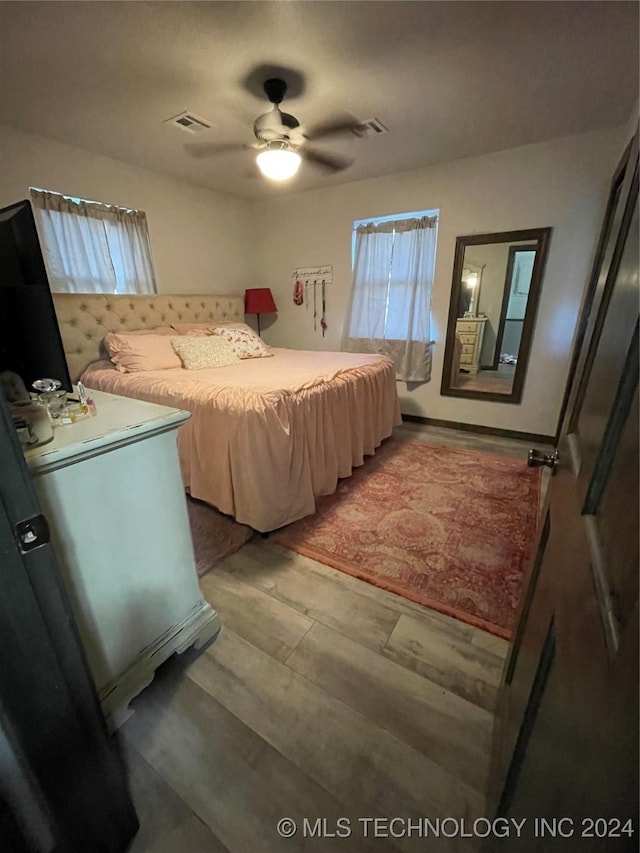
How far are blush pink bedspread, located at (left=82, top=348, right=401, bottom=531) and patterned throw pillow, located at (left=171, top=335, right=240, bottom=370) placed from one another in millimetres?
176

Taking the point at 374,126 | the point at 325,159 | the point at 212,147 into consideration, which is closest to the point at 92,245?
the point at 212,147

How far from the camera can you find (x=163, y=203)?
3.21 meters

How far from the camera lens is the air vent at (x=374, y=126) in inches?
89.6

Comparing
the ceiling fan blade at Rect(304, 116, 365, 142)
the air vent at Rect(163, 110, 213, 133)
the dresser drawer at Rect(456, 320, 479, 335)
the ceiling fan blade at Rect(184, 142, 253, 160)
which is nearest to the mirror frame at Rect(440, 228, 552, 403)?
the dresser drawer at Rect(456, 320, 479, 335)

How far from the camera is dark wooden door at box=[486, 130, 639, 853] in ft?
1.07

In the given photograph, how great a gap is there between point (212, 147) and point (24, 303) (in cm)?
236

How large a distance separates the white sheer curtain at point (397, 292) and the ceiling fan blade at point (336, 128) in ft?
3.46

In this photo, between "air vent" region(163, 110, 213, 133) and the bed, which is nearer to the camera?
the bed

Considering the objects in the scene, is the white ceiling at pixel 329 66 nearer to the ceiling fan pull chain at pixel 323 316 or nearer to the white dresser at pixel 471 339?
the white dresser at pixel 471 339

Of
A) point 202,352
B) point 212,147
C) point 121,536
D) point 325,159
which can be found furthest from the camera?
point 202,352

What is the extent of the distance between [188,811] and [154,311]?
333 centimetres

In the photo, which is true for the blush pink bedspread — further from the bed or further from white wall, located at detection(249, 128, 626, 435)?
white wall, located at detection(249, 128, 626, 435)

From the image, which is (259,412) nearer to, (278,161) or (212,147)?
(278,161)

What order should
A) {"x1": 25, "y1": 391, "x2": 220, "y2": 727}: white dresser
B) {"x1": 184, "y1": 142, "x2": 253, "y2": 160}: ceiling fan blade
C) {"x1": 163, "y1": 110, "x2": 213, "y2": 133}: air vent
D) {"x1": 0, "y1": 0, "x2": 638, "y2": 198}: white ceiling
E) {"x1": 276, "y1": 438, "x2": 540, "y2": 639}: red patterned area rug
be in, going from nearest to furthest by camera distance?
1. {"x1": 25, "y1": 391, "x2": 220, "y2": 727}: white dresser
2. {"x1": 0, "y1": 0, "x2": 638, "y2": 198}: white ceiling
3. {"x1": 276, "y1": 438, "x2": 540, "y2": 639}: red patterned area rug
4. {"x1": 163, "y1": 110, "x2": 213, "y2": 133}: air vent
5. {"x1": 184, "y1": 142, "x2": 253, "y2": 160}: ceiling fan blade
